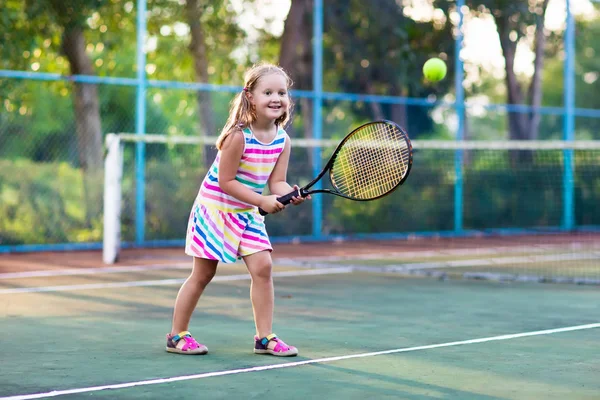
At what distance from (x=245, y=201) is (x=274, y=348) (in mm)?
734

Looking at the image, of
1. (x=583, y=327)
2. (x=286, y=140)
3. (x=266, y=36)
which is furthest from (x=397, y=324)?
(x=266, y=36)

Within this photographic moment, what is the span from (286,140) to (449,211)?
11.5m

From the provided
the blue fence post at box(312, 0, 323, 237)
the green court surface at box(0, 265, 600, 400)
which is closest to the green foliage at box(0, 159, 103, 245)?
the blue fence post at box(312, 0, 323, 237)

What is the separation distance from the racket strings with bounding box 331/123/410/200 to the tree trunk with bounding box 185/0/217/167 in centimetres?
1023

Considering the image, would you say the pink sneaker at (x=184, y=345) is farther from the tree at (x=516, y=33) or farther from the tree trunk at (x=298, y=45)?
the tree at (x=516, y=33)

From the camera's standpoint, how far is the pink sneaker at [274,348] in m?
5.10

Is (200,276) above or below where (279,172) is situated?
below

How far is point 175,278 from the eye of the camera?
923 centimetres

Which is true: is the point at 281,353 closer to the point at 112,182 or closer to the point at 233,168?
the point at 233,168

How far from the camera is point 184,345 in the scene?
518 centimetres

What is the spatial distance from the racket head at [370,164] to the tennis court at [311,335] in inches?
32.6

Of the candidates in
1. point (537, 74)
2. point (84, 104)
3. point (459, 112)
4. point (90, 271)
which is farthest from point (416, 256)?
point (537, 74)

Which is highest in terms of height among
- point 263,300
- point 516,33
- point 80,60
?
point 516,33

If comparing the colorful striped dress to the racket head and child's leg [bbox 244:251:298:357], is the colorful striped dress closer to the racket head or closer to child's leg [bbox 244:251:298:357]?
child's leg [bbox 244:251:298:357]
